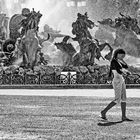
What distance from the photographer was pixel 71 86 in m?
21.9

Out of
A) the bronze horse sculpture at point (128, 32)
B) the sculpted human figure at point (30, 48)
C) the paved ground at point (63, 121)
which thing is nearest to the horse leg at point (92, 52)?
the bronze horse sculpture at point (128, 32)

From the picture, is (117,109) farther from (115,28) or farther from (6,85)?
(115,28)

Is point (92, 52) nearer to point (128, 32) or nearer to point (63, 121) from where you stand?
point (128, 32)

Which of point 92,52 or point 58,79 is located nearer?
point 58,79

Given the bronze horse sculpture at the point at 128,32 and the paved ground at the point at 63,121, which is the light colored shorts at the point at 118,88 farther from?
the bronze horse sculpture at the point at 128,32

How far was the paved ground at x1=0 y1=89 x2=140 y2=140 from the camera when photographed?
8.84 metres

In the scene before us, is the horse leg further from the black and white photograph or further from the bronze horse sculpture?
the bronze horse sculpture

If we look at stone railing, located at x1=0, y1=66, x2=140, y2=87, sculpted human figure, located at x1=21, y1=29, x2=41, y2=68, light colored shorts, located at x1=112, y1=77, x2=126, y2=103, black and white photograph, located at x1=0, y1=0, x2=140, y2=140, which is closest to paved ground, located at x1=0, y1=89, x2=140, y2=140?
black and white photograph, located at x1=0, y1=0, x2=140, y2=140

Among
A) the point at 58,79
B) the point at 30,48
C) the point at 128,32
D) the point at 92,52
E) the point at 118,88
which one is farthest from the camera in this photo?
the point at 128,32

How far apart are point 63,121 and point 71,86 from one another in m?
11.3

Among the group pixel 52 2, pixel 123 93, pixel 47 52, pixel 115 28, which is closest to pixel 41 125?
pixel 123 93

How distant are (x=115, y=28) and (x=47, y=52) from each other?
20.9 meters

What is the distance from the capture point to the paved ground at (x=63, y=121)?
29.0 feet

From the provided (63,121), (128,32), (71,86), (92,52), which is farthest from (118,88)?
(128,32)
